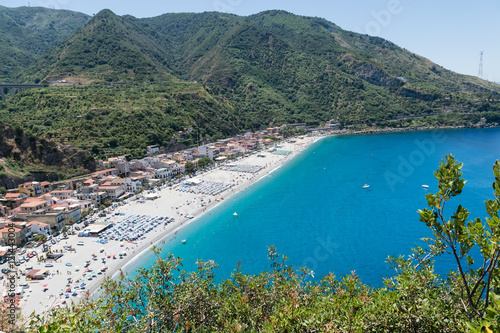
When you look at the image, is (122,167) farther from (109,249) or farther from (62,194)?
(109,249)

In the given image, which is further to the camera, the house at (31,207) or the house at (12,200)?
the house at (12,200)

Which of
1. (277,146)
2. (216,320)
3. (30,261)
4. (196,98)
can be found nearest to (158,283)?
(216,320)

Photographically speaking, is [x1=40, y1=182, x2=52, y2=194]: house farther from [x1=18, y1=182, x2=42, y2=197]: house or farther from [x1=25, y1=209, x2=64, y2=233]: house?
[x1=25, y1=209, x2=64, y2=233]: house

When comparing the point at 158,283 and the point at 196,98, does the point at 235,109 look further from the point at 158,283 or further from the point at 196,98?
the point at 158,283

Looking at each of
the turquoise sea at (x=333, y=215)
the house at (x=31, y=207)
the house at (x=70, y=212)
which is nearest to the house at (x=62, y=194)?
the house at (x=70, y=212)

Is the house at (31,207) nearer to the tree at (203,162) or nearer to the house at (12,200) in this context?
the house at (12,200)

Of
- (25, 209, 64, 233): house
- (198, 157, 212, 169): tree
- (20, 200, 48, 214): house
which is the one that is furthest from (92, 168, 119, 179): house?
(198, 157, 212, 169): tree
